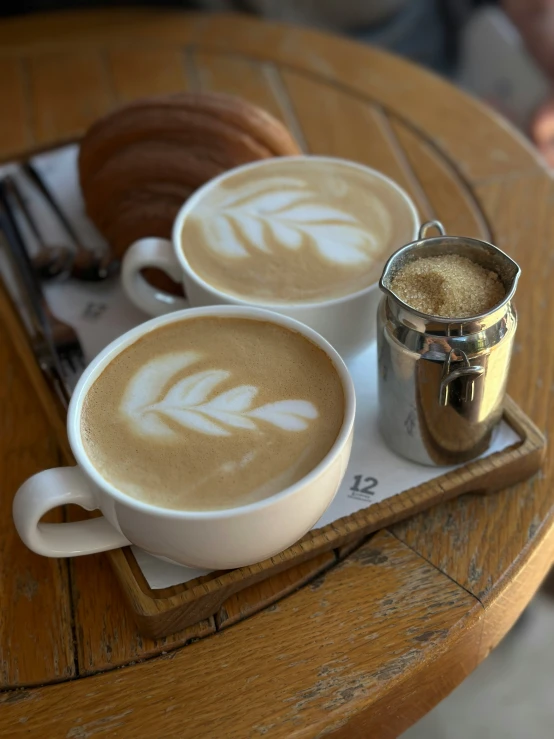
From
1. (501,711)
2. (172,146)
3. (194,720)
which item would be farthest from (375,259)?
(501,711)

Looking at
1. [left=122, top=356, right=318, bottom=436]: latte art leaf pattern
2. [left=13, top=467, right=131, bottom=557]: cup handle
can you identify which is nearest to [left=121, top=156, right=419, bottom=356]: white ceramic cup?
[left=122, top=356, right=318, bottom=436]: latte art leaf pattern

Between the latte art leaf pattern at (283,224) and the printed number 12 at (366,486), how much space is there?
0.64ft

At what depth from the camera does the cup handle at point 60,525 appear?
1.65 feet

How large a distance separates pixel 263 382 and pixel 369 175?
30 centimetres

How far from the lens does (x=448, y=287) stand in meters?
0.52

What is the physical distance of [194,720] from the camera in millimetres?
482

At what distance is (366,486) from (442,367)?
12 cm

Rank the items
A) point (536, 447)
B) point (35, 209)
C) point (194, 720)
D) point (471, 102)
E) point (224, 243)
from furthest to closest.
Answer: point (471, 102) < point (35, 209) < point (224, 243) < point (536, 447) < point (194, 720)

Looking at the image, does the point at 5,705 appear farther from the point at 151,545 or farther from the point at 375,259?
the point at 375,259

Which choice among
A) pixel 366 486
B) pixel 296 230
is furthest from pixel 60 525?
pixel 296 230

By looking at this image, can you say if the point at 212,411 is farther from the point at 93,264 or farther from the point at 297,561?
the point at 93,264

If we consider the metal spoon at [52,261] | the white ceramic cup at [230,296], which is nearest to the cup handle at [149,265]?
the white ceramic cup at [230,296]

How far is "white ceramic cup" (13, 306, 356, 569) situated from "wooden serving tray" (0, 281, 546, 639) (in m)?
0.02

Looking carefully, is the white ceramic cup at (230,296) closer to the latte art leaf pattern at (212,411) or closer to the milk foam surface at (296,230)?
the milk foam surface at (296,230)
